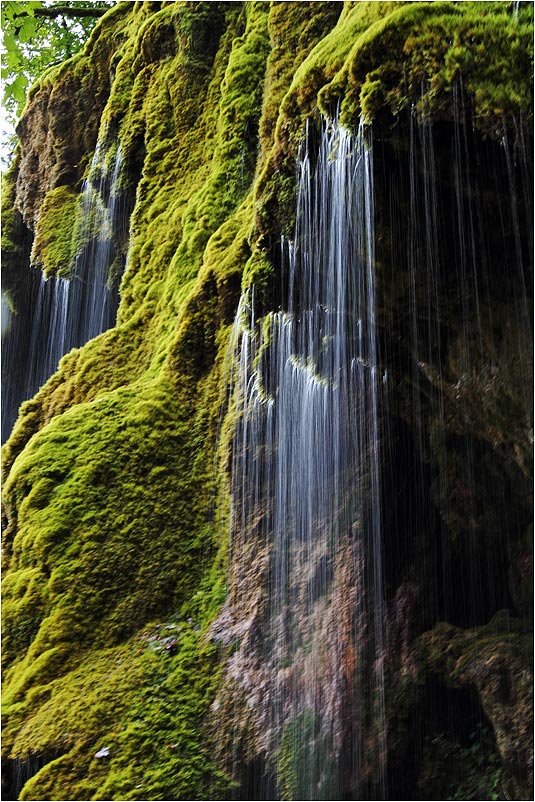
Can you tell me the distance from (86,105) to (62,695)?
7.66 meters

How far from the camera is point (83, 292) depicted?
27.3ft

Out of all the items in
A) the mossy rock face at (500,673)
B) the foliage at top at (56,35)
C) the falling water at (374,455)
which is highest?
the foliage at top at (56,35)

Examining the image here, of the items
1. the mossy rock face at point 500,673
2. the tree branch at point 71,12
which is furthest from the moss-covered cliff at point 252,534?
the tree branch at point 71,12

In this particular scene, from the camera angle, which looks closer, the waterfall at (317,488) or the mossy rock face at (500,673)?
the mossy rock face at (500,673)

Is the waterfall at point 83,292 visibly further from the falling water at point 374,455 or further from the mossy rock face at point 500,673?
the mossy rock face at point 500,673

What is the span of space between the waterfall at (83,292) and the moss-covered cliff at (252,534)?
86.0 inches

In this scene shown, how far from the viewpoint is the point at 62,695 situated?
4438 millimetres

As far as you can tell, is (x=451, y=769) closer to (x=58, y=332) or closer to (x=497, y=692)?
(x=497, y=692)

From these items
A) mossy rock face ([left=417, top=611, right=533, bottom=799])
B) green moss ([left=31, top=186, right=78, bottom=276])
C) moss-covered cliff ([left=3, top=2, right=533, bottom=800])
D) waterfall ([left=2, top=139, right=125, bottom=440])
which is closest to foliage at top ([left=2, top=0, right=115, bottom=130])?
green moss ([left=31, top=186, right=78, bottom=276])

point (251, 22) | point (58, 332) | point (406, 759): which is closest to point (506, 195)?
point (406, 759)

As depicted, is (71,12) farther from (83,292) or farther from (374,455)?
(374,455)

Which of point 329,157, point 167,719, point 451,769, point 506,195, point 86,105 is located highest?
point 86,105

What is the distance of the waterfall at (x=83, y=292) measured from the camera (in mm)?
8062

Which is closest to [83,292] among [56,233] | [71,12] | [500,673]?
[56,233]
